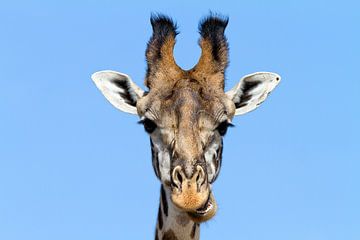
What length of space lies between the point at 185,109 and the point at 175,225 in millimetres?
1456

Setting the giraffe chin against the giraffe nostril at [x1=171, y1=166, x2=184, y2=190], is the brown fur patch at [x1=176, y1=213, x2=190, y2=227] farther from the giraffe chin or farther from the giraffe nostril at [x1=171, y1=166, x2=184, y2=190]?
the giraffe nostril at [x1=171, y1=166, x2=184, y2=190]

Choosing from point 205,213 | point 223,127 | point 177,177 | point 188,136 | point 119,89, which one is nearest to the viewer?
point 205,213

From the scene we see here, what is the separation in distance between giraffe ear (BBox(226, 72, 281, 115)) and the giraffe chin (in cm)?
245

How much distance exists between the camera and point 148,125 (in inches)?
559

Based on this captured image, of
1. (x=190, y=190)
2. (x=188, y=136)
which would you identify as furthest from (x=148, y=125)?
(x=190, y=190)

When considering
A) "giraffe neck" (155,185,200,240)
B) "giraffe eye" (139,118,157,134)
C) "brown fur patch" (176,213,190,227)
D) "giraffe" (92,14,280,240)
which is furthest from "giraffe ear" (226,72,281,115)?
"brown fur patch" (176,213,190,227)

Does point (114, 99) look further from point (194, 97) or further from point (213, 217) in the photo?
point (213, 217)

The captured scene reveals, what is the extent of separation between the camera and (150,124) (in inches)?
558

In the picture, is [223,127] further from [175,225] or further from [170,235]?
[170,235]

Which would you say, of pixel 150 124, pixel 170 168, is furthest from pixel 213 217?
pixel 150 124

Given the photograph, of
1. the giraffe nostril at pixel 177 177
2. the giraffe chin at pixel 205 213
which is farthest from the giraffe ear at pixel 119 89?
the giraffe chin at pixel 205 213

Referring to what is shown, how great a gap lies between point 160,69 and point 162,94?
0.67 meters

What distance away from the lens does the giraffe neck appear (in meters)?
13.6

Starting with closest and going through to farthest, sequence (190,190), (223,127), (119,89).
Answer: (190,190) → (223,127) → (119,89)
